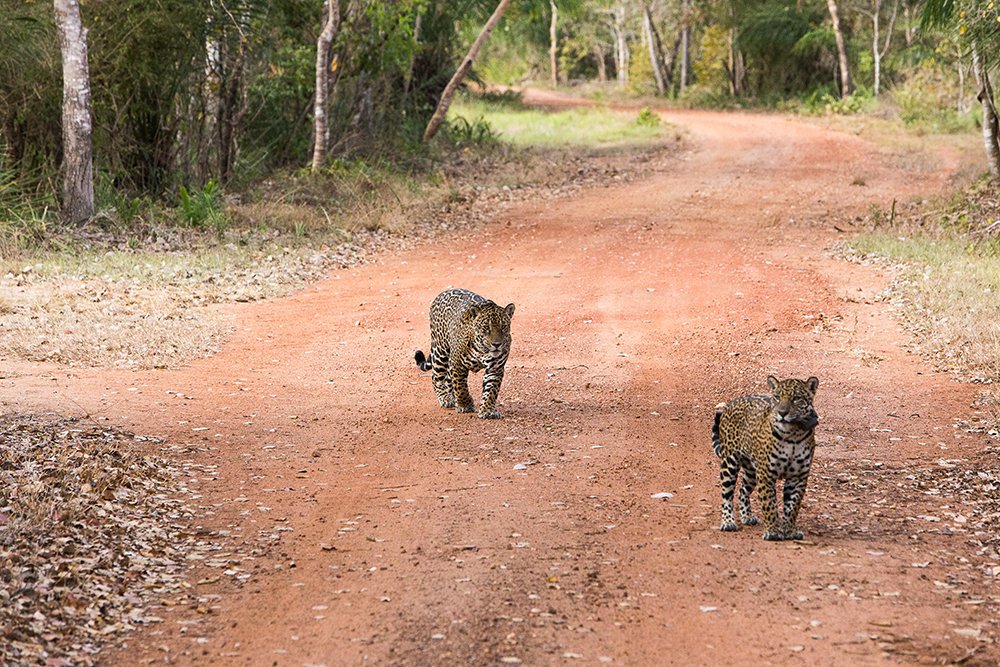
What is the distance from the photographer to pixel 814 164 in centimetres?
2784

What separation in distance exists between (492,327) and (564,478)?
1554 mm

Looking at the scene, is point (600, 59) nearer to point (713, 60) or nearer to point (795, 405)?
point (713, 60)

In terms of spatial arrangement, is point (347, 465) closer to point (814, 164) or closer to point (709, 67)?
point (814, 164)

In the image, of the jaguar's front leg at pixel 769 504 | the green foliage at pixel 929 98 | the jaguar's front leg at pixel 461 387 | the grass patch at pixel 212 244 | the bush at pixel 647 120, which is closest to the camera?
the jaguar's front leg at pixel 769 504

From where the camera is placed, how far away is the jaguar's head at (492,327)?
9359 mm

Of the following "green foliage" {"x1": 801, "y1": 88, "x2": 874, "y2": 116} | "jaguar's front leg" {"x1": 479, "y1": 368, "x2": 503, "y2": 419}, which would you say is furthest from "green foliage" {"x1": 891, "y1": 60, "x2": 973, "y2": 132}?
"jaguar's front leg" {"x1": 479, "y1": 368, "x2": 503, "y2": 419}

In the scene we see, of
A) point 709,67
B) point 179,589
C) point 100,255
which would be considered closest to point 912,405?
point 179,589

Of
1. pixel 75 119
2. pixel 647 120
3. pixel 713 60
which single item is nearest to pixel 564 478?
pixel 75 119

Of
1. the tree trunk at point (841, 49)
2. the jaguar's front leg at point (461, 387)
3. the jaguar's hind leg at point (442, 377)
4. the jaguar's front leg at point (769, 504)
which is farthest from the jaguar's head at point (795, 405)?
the tree trunk at point (841, 49)

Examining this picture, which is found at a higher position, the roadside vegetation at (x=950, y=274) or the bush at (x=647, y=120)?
the bush at (x=647, y=120)

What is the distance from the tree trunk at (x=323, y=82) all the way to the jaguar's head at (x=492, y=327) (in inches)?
494

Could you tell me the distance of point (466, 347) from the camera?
9.65 metres

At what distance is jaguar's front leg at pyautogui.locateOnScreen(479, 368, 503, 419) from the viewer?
31.8ft

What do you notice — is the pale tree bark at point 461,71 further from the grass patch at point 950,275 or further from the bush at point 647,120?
the bush at point 647,120
